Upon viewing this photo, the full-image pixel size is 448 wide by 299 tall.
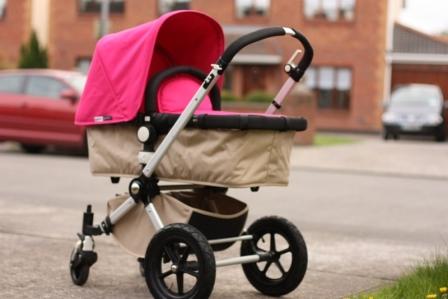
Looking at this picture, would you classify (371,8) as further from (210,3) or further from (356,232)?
(356,232)

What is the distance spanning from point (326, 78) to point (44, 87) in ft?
67.5

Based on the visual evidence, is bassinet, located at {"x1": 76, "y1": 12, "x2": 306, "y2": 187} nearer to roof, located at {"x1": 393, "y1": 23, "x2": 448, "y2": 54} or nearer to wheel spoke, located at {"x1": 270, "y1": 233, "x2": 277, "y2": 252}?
wheel spoke, located at {"x1": 270, "y1": 233, "x2": 277, "y2": 252}

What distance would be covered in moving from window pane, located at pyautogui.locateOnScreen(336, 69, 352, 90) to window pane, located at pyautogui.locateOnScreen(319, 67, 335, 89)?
0.81ft

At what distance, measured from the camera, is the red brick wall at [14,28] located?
39875mm

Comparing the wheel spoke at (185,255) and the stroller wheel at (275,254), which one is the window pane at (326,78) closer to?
the stroller wheel at (275,254)

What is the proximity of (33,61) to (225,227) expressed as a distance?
3082 centimetres

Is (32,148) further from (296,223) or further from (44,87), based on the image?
(296,223)

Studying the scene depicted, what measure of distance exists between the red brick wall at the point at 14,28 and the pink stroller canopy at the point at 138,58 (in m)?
34.7

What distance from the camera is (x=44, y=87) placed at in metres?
17.9

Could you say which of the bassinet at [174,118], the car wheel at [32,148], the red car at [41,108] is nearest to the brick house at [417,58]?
the car wheel at [32,148]

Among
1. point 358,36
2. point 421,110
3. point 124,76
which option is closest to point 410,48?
point 358,36

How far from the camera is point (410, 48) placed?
36875 millimetres

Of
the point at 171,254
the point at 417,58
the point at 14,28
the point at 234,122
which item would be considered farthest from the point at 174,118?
the point at 14,28

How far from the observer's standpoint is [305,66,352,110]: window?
36.8 m
